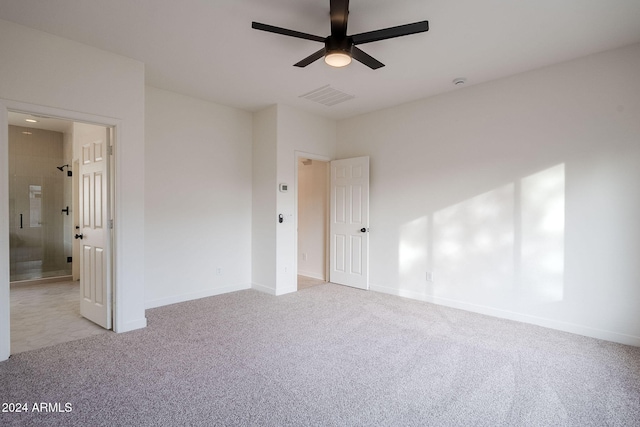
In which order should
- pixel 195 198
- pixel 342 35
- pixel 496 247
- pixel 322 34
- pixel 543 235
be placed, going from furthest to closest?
pixel 195 198 → pixel 496 247 → pixel 543 235 → pixel 322 34 → pixel 342 35

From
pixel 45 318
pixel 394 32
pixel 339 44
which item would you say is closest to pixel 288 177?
pixel 339 44

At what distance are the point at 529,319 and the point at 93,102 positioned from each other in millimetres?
5148

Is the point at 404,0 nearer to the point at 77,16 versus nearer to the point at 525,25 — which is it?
the point at 525,25

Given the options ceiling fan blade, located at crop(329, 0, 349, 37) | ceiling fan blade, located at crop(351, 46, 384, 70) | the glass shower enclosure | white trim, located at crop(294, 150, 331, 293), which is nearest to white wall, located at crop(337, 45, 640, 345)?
white trim, located at crop(294, 150, 331, 293)

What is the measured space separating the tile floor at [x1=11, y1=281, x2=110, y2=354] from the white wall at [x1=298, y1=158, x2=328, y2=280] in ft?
11.3

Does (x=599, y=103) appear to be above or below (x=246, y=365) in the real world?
above

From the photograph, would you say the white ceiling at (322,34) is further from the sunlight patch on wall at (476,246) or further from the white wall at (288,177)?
the sunlight patch on wall at (476,246)

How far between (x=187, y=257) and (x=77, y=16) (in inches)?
114

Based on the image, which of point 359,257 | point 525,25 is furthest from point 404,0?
point 359,257

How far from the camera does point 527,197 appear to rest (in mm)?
3594

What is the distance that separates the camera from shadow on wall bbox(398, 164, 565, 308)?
3.45 m

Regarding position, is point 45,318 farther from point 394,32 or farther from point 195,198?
point 394,32

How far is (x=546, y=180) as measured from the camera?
11.4ft

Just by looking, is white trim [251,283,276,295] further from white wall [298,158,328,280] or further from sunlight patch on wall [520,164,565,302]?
sunlight patch on wall [520,164,565,302]
